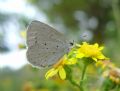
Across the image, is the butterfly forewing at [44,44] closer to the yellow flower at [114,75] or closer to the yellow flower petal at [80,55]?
the yellow flower petal at [80,55]

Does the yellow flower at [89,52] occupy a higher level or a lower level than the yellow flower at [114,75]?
higher

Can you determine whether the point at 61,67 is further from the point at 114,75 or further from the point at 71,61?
the point at 114,75

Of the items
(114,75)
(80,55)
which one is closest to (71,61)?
(80,55)

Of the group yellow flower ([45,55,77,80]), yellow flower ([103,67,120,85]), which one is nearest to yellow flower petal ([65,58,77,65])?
yellow flower ([45,55,77,80])

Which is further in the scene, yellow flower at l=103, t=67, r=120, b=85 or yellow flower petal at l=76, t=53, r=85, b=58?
yellow flower at l=103, t=67, r=120, b=85

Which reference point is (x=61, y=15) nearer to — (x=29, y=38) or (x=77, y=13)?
(x=77, y=13)

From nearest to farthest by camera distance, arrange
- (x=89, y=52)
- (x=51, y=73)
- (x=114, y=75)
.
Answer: (x=51, y=73) < (x=89, y=52) < (x=114, y=75)

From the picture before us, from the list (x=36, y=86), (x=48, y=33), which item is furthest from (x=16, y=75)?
(x=48, y=33)

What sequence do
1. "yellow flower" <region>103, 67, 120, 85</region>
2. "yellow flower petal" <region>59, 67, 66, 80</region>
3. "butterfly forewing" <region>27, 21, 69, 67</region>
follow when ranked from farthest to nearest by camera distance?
"yellow flower" <region>103, 67, 120, 85</region>, "yellow flower petal" <region>59, 67, 66, 80</region>, "butterfly forewing" <region>27, 21, 69, 67</region>

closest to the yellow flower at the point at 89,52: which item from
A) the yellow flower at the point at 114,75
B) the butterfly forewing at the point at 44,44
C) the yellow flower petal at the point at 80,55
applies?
the yellow flower petal at the point at 80,55

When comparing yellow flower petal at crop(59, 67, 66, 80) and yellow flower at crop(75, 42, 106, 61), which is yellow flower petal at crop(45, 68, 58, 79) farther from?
yellow flower at crop(75, 42, 106, 61)

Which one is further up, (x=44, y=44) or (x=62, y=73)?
(x=44, y=44)

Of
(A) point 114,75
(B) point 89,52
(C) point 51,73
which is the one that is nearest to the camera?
(C) point 51,73
